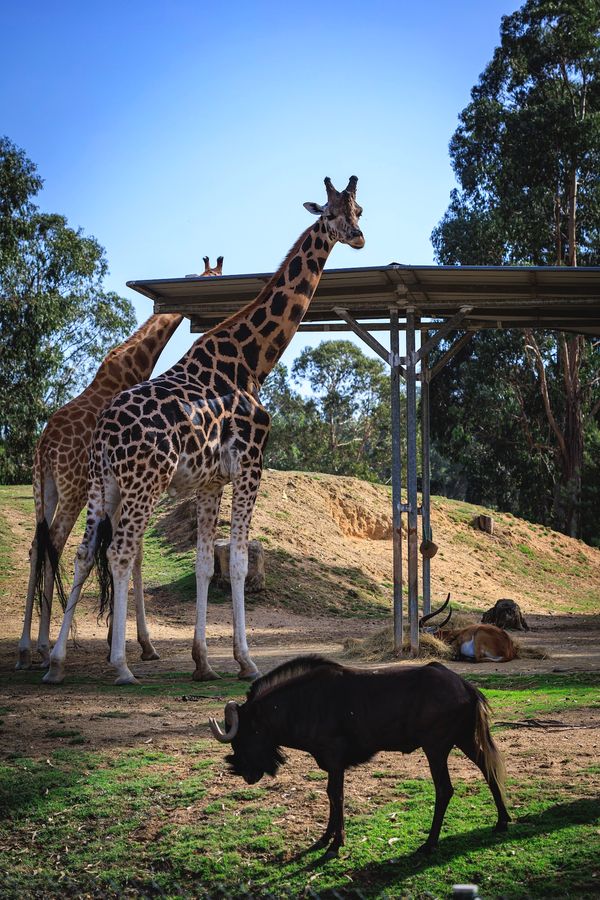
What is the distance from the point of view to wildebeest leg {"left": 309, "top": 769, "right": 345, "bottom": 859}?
17.8 feet

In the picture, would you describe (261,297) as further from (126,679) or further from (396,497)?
(126,679)

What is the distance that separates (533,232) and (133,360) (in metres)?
24.1

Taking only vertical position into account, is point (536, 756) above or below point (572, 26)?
below

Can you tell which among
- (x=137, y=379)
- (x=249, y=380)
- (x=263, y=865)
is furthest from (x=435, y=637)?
(x=263, y=865)

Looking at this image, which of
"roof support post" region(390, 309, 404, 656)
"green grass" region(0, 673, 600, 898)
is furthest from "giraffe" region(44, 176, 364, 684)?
"green grass" region(0, 673, 600, 898)

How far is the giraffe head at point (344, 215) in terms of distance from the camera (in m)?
12.6

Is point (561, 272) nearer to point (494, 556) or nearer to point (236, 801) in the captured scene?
point (236, 801)

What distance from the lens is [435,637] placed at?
13461mm

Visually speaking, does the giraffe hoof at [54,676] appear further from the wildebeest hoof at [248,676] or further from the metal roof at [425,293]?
the metal roof at [425,293]

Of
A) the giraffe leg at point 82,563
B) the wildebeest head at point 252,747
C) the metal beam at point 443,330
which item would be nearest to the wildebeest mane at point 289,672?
the wildebeest head at point 252,747

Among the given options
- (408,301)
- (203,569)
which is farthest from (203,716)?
(408,301)

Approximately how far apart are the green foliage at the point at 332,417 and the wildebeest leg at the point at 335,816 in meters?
39.2

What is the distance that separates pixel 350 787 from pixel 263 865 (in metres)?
1.42

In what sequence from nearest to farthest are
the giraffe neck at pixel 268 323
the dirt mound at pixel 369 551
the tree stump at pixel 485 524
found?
1. the giraffe neck at pixel 268 323
2. the dirt mound at pixel 369 551
3. the tree stump at pixel 485 524
